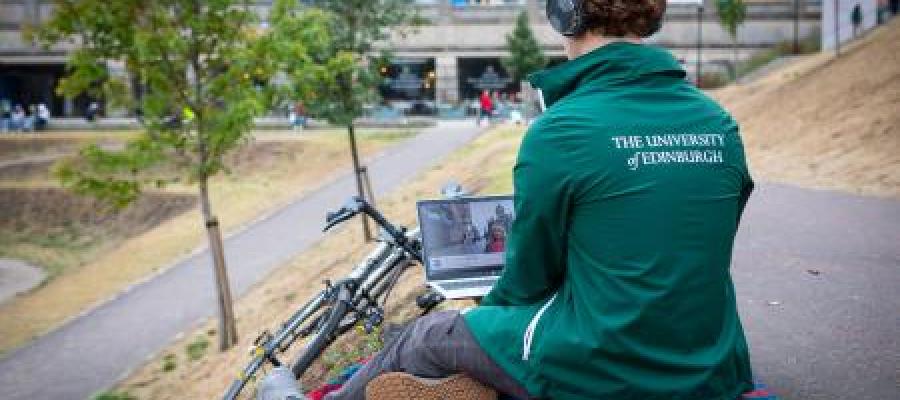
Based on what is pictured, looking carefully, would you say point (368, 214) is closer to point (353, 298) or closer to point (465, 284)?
point (353, 298)

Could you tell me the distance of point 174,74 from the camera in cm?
1203

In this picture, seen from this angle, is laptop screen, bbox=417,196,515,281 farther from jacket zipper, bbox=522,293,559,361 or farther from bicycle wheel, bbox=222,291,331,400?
jacket zipper, bbox=522,293,559,361

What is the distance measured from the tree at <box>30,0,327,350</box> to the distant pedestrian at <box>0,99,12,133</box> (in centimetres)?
3917

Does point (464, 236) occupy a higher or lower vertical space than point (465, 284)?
higher

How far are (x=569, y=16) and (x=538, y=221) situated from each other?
65 cm

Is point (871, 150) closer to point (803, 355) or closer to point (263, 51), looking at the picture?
point (263, 51)

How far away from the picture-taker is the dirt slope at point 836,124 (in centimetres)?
1423

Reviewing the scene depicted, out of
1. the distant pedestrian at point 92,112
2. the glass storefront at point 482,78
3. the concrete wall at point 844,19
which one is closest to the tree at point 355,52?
the concrete wall at point 844,19

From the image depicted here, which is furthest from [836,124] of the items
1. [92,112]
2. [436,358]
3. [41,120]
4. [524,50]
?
[92,112]

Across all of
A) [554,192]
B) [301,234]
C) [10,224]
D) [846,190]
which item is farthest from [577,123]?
[10,224]

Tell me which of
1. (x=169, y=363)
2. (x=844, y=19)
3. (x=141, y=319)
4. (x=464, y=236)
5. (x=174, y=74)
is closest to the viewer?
(x=464, y=236)

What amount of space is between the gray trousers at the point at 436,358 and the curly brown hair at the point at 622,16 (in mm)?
1109

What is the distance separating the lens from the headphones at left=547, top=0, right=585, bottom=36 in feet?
9.81

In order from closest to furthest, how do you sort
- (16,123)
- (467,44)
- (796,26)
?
(16,123)
(796,26)
(467,44)
